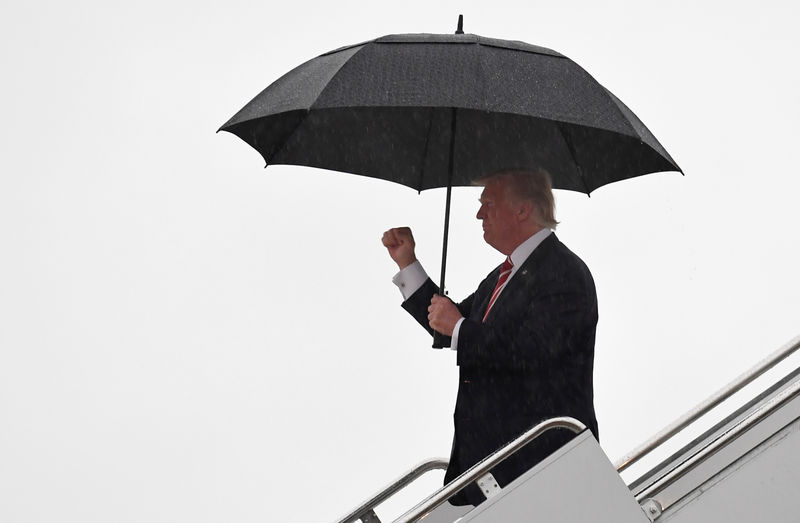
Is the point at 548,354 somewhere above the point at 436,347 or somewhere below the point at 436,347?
below

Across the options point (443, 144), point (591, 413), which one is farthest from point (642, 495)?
point (443, 144)

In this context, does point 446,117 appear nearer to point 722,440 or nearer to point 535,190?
point 535,190

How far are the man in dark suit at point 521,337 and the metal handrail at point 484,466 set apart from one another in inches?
12.3

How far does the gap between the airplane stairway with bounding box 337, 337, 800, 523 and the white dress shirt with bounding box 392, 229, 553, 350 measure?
552mm

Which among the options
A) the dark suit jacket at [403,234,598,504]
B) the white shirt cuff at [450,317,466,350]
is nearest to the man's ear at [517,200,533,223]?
the dark suit jacket at [403,234,598,504]

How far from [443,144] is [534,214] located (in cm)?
64

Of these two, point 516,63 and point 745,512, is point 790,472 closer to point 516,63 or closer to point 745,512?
point 745,512

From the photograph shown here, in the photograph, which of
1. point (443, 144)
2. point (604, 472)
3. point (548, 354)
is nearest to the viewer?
point (604, 472)

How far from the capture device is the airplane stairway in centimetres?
323

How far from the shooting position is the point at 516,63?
357 cm

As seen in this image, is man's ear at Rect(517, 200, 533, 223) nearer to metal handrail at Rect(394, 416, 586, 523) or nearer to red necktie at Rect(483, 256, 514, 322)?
red necktie at Rect(483, 256, 514, 322)

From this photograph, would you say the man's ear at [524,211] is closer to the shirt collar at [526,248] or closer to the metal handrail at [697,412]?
the shirt collar at [526,248]

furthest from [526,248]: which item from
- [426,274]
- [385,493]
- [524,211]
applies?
[385,493]

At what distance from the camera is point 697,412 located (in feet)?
12.6
